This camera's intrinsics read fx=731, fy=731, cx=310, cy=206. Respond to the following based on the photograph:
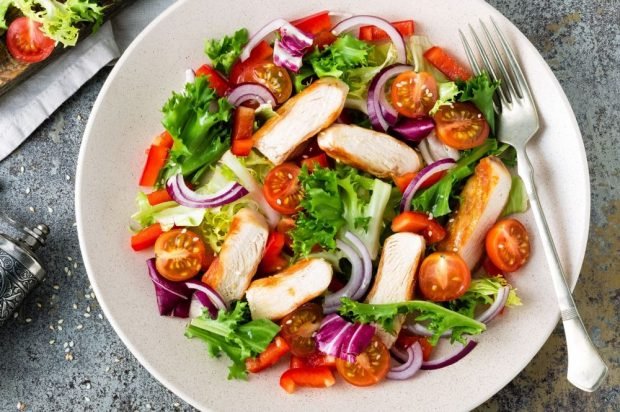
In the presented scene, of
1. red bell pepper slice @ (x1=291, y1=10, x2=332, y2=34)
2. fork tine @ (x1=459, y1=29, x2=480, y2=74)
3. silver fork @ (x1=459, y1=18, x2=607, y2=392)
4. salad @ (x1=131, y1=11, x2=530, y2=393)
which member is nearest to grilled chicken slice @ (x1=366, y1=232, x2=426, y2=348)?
salad @ (x1=131, y1=11, x2=530, y2=393)

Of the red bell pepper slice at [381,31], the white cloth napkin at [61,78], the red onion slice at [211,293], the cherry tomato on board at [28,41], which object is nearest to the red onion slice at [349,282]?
the red onion slice at [211,293]

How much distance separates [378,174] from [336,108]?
0.35 meters

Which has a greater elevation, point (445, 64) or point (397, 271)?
point (445, 64)

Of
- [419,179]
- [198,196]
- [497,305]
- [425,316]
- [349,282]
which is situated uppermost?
[198,196]

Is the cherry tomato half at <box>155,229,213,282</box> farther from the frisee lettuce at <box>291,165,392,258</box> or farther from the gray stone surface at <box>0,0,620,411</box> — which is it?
the gray stone surface at <box>0,0,620,411</box>

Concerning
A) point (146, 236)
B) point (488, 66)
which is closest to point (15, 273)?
point (146, 236)

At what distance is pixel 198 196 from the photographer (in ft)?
10.3

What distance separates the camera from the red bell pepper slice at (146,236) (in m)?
3.16

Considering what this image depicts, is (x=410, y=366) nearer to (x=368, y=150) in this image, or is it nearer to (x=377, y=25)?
(x=368, y=150)

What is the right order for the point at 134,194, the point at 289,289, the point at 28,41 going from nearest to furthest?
the point at 289,289 < the point at 134,194 < the point at 28,41

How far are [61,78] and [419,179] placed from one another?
1.86 meters

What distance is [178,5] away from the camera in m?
3.11

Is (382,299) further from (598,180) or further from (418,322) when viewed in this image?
(598,180)

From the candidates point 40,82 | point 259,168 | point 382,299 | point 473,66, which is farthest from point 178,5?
point 382,299
